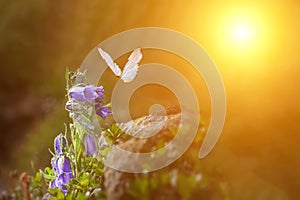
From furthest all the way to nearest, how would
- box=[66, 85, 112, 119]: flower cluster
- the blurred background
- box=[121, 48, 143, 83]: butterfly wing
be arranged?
1. the blurred background
2. box=[121, 48, 143, 83]: butterfly wing
3. box=[66, 85, 112, 119]: flower cluster

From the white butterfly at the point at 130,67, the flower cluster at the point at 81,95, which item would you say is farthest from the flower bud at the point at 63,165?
the white butterfly at the point at 130,67

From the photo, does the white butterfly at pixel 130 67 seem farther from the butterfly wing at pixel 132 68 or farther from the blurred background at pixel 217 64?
the blurred background at pixel 217 64

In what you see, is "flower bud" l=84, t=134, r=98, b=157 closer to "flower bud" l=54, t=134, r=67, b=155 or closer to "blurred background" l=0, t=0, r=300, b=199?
"flower bud" l=54, t=134, r=67, b=155

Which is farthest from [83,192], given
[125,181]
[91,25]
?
[91,25]

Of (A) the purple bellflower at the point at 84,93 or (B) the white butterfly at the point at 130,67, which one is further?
(B) the white butterfly at the point at 130,67

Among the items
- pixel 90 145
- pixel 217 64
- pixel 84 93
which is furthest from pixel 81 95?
pixel 217 64

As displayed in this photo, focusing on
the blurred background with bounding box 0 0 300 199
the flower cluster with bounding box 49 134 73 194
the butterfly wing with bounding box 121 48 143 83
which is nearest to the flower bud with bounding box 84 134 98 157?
the flower cluster with bounding box 49 134 73 194
